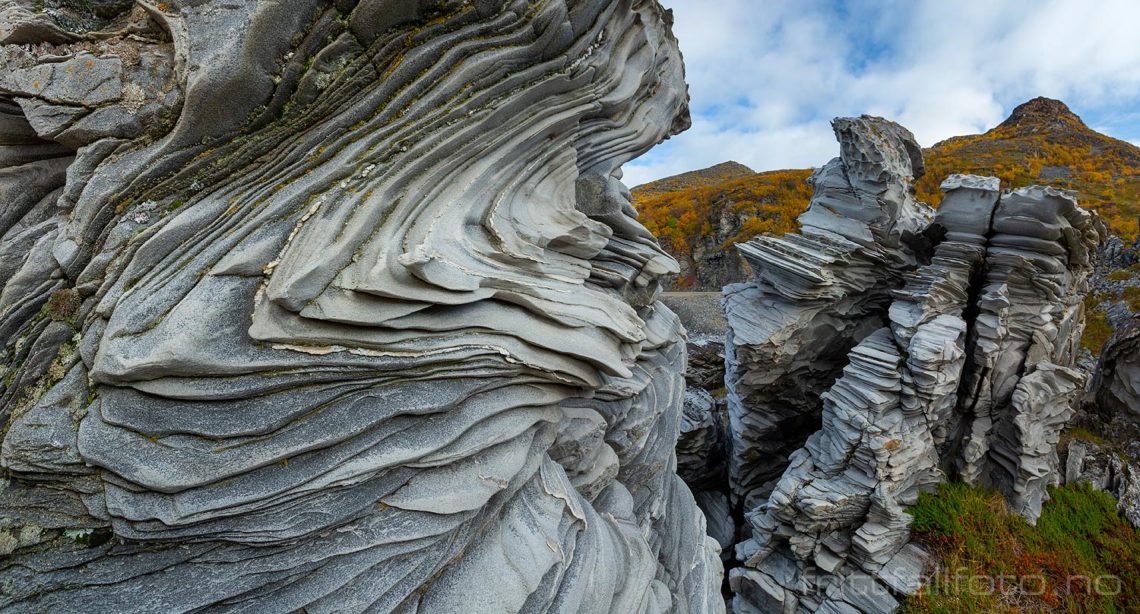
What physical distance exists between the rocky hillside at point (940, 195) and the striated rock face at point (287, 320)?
91.1 feet

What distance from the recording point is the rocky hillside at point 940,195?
3328cm

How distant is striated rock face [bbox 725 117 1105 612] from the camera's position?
1084 cm

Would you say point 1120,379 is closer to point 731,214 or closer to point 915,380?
point 915,380

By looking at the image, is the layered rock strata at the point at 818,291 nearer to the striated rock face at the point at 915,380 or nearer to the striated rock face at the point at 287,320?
the striated rock face at the point at 915,380

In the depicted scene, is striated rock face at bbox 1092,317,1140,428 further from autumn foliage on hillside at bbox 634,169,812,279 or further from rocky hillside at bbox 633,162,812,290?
autumn foliage on hillside at bbox 634,169,812,279

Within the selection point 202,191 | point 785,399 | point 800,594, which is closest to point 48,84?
point 202,191

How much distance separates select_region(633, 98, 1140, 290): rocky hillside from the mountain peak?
11.5 inches

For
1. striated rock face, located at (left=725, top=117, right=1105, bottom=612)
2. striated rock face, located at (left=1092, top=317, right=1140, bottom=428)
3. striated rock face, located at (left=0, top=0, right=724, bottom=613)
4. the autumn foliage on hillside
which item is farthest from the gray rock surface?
the autumn foliage on hillside

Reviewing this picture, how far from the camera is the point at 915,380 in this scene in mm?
10781

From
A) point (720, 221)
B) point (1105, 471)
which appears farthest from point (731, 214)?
point (1105, 471)

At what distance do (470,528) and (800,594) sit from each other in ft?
35.5

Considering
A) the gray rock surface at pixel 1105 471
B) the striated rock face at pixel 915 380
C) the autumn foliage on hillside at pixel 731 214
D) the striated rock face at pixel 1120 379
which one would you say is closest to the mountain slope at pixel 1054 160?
the autumn foliage on hillside at pixel 731 214

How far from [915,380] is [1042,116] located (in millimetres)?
67520

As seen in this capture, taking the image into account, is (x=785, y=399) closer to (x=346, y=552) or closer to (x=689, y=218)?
(x=346, y=552)
